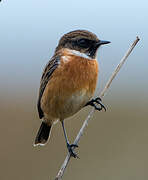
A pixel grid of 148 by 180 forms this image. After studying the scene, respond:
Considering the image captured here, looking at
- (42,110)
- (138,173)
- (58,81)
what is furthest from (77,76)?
(138,173)

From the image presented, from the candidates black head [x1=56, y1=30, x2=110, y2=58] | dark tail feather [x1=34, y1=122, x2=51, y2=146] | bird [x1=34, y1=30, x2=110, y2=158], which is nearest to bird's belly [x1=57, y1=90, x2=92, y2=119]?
bird [x1=34, y1=30, x2=110, y2=158]

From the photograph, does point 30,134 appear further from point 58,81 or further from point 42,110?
point 58,81

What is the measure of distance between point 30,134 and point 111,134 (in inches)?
52.2

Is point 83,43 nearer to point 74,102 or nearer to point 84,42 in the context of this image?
point 84,42

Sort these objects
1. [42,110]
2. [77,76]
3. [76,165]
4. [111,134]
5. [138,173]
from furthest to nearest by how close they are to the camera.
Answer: [111,134]
[76,165]
[138,173]
[42,110]
[77,76]

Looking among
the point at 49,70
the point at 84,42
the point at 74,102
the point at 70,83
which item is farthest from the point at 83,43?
the point at 74,102

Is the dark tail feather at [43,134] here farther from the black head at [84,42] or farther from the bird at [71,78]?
the black head at [84,42]

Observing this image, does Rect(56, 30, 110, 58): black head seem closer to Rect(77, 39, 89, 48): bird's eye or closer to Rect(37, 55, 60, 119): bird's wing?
Rect(77, 39, 89, 48): bird's eye

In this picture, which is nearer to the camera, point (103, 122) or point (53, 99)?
point (53, 99)

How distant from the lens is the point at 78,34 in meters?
7.04

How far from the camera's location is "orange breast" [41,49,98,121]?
6.66 metres

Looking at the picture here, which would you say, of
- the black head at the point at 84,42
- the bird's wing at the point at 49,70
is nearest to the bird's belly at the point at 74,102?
the bird's wing at the point at 49,70

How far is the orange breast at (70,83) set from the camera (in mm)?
6656

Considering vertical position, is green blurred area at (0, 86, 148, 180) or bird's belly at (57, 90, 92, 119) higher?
bird's belly at (57, 90, 92, 119)
